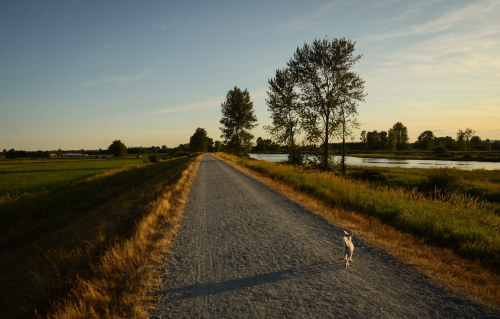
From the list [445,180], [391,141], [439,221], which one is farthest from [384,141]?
[439,221]

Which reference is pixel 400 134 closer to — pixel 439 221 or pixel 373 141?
pixel 373 141

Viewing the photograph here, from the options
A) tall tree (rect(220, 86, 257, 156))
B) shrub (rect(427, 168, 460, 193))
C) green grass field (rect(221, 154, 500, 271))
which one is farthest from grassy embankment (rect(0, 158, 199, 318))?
tall tree (rect(220, 86, 257, 156))

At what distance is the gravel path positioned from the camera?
125 inches

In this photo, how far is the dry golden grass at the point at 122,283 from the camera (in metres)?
3.21

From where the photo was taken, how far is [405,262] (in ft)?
15.1

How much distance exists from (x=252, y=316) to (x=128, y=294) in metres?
1.97

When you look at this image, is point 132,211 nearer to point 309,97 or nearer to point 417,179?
point 309,97

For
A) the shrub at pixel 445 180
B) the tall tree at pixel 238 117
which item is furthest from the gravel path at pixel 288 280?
the tall tree at pixel 238 117

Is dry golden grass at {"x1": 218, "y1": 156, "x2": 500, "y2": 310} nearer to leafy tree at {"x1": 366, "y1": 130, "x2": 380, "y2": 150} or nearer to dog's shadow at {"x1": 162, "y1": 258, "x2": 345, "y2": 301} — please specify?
dog's shadow at {"x1": 162, "y1": 258, "x2": 345, "y2": 301}

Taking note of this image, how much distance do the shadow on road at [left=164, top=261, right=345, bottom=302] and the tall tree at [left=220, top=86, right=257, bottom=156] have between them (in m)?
44.6

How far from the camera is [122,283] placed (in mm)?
3988

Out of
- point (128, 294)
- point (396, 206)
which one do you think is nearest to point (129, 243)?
point (128, 294)

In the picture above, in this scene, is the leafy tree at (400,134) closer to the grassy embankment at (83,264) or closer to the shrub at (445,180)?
the shrub at (445,180)

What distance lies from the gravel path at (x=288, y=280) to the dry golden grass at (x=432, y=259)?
0.30m
